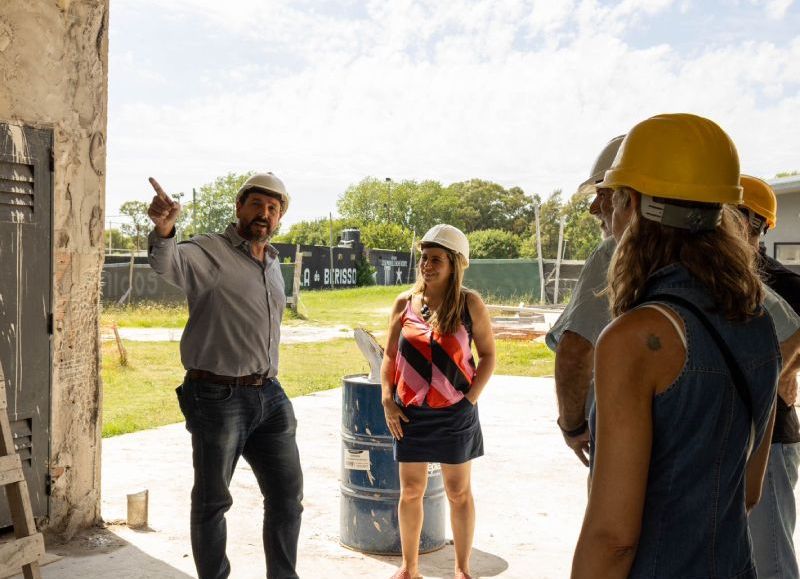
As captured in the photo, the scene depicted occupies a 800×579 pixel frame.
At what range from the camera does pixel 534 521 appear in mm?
6047

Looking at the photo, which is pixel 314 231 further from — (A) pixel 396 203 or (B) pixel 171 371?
(B) pixel 171 371

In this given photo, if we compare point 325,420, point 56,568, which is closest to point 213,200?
point 325,420

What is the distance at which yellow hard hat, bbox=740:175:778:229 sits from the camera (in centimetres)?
280

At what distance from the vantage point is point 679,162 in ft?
5.41

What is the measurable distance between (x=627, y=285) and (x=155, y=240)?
2.63 metres

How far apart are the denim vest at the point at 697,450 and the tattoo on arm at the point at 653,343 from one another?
6 centimetres

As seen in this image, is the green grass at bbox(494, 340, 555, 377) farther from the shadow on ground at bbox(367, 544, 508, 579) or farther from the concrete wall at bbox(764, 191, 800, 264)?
the shadow on ground at bbox(367, 544, 508, 579)

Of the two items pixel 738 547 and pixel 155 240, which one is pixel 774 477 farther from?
pixel 155 240

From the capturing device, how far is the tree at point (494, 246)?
189 feet

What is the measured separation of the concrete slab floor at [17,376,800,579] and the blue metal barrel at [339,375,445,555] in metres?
0.12

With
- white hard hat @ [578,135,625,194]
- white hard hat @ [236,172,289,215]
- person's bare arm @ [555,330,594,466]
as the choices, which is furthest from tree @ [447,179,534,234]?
person's bare arm @ [555,330,594,466]

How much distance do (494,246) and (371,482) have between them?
53493 mm

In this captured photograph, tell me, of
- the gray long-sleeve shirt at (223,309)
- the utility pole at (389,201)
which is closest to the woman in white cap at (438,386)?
the gray long-sleeve shirt at (223,309)

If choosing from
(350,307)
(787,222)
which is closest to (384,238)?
(350,307)
